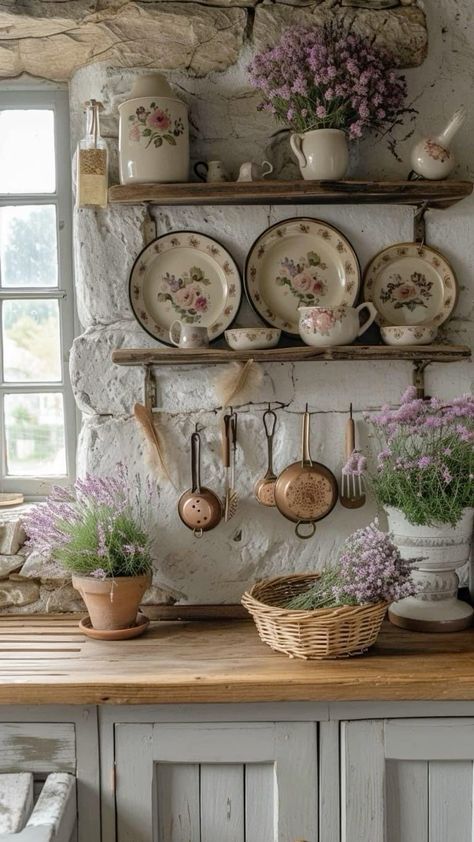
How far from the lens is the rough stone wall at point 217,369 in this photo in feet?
6.98

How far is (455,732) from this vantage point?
1.68 meters

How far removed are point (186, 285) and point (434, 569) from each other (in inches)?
36.1

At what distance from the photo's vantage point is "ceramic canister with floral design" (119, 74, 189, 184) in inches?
78.6

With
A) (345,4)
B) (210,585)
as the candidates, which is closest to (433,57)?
(345,4)

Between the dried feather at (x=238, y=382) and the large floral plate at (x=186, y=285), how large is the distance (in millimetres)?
99

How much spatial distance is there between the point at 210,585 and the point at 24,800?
72 cm

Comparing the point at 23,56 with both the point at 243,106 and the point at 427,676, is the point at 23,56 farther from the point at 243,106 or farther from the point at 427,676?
the point at 427,676

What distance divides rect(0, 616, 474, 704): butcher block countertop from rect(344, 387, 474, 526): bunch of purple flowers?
30 cm

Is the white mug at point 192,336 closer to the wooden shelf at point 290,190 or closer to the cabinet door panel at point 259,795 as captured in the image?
the wooden shelf at point 290,190

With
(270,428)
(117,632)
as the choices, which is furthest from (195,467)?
(117,632)

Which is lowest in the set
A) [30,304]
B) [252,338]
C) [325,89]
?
[252,338]

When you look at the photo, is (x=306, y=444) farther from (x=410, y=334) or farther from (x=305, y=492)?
(x=410, y=334)

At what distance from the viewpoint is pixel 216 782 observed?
5.59 ft

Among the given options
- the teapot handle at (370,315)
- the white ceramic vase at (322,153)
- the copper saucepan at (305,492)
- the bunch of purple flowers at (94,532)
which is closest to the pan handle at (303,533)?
the copper saucepan at (305,492)
